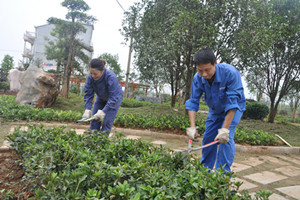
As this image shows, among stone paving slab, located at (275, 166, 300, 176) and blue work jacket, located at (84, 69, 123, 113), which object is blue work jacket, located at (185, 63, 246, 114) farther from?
stone paving slab, located at (275, 166, 300, 176)

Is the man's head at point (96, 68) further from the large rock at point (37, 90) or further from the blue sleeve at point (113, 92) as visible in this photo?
the large rock at point (37, 90)

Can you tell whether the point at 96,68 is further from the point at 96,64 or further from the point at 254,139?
the point at 254,139

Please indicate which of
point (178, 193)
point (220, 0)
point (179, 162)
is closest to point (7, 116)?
point (179, 162)

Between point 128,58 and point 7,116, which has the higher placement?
point 128,58

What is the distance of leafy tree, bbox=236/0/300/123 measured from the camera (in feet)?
20.5

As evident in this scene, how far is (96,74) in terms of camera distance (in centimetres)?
326

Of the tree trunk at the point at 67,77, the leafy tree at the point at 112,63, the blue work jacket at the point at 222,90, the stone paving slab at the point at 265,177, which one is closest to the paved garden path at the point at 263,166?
the stone paving slab at the point at 265,177

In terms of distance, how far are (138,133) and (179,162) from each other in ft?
11.6

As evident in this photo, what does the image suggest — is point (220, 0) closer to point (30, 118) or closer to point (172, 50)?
point (172, 50)

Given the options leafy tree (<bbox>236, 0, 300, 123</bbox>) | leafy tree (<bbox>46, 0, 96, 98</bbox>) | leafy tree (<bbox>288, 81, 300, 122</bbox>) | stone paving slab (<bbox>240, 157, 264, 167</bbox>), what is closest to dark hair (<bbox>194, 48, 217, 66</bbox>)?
stone paving slab (<bbox>240, 157, 264, 167</bbox>)

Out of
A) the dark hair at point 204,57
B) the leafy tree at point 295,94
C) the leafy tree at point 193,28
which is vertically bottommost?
the dark hair at point 204,57

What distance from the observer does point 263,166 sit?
4.04 meters

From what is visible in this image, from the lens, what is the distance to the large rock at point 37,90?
8156 mm

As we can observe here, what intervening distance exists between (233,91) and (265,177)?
1.84 m
